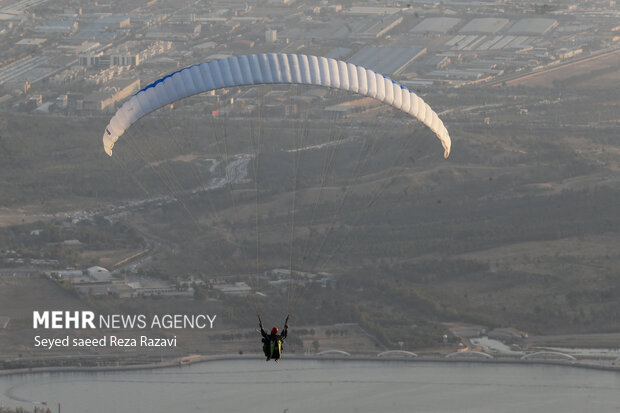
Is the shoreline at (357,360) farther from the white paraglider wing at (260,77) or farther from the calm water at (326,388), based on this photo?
the white paraglider wing at (260,77)

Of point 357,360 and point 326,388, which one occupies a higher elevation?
point 357,360

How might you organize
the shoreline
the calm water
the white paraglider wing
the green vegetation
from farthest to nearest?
the green vegetation → the shoreline → the calm water → the white paraglider wing

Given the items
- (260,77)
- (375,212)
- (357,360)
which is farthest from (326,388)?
(375,212)

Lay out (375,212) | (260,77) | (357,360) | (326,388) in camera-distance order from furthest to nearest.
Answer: (375,212), (357,360), (326,388), (260,77)

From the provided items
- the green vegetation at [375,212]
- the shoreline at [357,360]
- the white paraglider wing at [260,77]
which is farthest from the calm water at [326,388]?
the white paraglider wing at [260,77]

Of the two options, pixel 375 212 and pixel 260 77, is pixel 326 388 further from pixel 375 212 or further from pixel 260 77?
pixel 375 212

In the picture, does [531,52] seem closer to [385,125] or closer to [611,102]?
[611,102]

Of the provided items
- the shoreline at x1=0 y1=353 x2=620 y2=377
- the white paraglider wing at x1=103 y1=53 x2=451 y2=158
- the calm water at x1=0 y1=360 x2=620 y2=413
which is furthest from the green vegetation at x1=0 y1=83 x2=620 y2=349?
the white paraglider wing at x1=103 y1=53 x2=451 y2=158

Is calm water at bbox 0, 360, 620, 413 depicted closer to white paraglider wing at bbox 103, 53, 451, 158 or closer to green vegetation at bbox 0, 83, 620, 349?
green vegetation at bbox 0, 83, 620, 349

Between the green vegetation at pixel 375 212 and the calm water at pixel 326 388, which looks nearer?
the calm water at pixel 326 388
